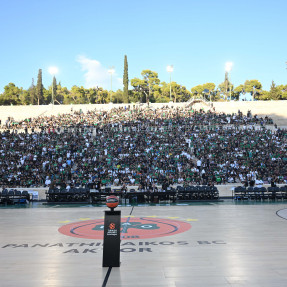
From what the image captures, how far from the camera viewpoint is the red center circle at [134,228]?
36.8 ft

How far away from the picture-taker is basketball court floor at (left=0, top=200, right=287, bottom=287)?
256 inches

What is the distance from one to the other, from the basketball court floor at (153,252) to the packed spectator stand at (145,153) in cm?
968

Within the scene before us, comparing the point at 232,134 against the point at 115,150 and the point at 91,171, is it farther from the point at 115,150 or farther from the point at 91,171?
the point at 91,171

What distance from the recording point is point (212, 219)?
1473 cm

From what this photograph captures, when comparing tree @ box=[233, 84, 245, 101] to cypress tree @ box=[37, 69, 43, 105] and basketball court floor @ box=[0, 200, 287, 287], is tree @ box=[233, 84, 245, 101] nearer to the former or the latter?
cypress tree @ box=[37, 69, 43, 105]

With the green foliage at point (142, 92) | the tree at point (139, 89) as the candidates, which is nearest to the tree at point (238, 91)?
the green foliage at point (142, 92)

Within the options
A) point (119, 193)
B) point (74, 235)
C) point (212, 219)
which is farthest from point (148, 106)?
point (74, 235)

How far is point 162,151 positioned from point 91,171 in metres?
7.85

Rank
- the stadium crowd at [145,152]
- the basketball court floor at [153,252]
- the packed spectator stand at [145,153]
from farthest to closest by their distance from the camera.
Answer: the stadium crowd at [145,152]
the packed spectator stand at [145,153]
the basketball court floor at [153,252]

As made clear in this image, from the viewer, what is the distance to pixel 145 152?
109 ft

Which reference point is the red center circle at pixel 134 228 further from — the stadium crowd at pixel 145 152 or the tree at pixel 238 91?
the tree at pixel 238 91

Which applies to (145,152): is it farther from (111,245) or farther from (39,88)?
(39,88)

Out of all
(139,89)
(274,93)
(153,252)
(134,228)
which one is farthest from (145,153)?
(274,93)

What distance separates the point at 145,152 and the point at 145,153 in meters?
0.27
